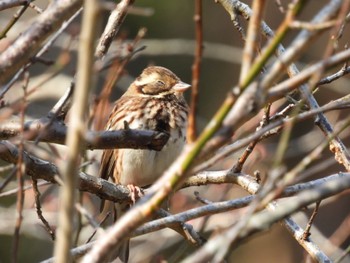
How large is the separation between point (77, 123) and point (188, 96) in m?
7.68

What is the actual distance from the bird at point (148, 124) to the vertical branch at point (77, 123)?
2.56m

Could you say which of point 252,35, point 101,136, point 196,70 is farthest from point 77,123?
point 101,136

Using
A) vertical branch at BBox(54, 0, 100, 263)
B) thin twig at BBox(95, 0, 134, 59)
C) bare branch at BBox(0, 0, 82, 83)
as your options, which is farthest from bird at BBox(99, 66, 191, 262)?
vertical branch at BBox(54, 0, 100, 263)

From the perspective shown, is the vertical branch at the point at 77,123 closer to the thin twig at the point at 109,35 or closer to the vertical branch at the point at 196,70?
the vertical branch at the point at 196,70

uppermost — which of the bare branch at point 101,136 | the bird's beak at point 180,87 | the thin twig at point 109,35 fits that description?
the thin twig at point 109,35

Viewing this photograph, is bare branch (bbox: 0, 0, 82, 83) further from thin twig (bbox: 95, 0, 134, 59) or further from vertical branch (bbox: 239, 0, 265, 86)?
thin twig (bbox: 95, 0, 134, 59)

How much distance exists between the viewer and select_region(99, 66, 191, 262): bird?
4680 mm

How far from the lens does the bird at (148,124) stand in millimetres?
4680

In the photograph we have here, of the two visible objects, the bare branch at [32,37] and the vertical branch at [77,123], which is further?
the bare branch at [32,37]

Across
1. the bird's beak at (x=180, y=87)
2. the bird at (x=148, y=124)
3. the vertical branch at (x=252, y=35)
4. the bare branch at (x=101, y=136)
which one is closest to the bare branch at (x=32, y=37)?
the bare branch at (x=101, y=136)

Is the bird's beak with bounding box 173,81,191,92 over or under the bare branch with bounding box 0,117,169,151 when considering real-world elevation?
under

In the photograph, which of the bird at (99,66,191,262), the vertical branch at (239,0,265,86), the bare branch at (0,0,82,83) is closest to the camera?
the vertical branch at (239,0,265,86)

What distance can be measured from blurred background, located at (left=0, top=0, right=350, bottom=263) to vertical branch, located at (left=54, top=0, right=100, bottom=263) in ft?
11.0

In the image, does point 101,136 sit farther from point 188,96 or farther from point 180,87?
point 188,96
